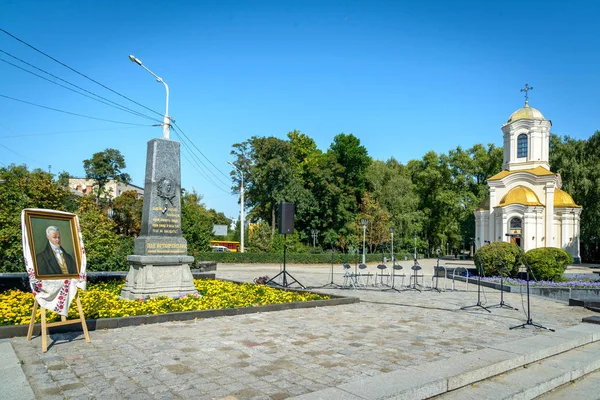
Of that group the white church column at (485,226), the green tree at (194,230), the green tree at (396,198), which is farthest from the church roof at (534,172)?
the green tree at (194,230)

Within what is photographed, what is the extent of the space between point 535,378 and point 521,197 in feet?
132

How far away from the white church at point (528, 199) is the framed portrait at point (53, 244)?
134ft

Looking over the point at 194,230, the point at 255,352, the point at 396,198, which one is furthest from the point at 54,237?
the point at 396,198

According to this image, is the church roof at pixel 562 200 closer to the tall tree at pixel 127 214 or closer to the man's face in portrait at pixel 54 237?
the tall tree at pixel 127 214

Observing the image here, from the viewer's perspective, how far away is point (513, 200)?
138ft

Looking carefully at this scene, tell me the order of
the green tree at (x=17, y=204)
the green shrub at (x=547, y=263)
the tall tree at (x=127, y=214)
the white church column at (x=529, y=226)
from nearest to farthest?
the green tree at (x=17, y=204)
the green shrub at (x=547, y=263)
the white church column at (x=529, y=226)
the tall tree at (x=127, y=214)

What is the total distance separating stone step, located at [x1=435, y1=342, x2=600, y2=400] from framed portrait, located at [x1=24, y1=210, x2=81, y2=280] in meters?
5.38

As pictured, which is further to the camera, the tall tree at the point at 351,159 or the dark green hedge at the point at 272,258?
the tall tree at the point at 351,159

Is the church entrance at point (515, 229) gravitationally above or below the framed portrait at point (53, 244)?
above

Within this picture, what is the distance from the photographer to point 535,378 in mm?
5633

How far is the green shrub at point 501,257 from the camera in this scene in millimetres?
18531

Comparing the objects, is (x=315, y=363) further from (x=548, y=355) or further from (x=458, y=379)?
(x=548, y=355)

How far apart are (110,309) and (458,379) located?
6.41 m

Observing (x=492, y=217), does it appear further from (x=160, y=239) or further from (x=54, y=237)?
(x=54, y=237)
